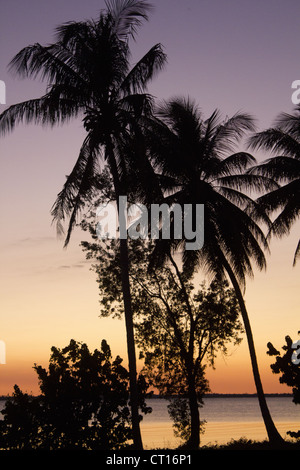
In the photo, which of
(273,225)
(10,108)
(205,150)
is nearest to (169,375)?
(273,225)

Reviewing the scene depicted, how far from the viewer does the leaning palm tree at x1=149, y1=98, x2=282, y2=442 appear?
71.2 ft

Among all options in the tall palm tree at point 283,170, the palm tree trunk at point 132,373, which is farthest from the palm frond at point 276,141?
the palm tree trunk at point 132,373

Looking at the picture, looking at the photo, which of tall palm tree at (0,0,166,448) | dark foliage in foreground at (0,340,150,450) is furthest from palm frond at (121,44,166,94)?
dark foliage in foreground at (0,340,150,450)

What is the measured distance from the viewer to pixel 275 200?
23.3 metres

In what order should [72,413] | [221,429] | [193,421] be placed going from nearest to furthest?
1. [72,413]
2. [193,421]
3. [221,429]

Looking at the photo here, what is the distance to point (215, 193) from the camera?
22.6 metres

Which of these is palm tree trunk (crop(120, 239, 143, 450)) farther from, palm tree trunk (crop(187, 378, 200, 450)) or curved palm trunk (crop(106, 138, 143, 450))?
palm tree trunk (crop(187, 378, 200, 450))

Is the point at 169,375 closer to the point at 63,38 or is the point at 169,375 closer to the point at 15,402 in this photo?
the point at 15,402

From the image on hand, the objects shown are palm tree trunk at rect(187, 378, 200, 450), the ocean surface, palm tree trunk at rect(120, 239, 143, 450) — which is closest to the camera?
palm tree trunk at rect(120, 239, 143, 450)

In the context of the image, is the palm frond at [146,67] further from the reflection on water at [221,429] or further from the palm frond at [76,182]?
the reflection on water at [221,429]

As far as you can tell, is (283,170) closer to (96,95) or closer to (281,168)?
(281,168)

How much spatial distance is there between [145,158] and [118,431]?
27.2 feet

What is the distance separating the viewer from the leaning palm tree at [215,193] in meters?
21.7

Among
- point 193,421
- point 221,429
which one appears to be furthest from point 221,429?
point 193,421
